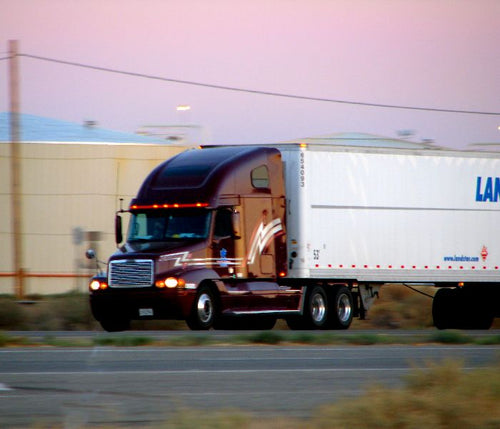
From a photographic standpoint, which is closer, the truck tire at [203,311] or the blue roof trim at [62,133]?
the truck tire at [203,311]

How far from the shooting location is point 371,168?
2625cm

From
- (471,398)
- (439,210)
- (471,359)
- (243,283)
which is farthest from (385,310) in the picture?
(471,398)

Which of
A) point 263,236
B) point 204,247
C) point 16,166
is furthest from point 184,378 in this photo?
point 16,166

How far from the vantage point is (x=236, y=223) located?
23.5m

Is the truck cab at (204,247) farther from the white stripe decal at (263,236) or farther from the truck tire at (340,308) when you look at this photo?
the truck tire at (340,308)

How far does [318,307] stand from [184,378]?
13.5m

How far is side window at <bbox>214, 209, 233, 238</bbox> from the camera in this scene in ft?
76.6

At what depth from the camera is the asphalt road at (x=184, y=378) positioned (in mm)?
9617

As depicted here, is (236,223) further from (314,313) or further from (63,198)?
(63,198)

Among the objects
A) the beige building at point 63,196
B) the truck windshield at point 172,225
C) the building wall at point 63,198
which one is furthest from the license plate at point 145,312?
the beige building at point 63,196

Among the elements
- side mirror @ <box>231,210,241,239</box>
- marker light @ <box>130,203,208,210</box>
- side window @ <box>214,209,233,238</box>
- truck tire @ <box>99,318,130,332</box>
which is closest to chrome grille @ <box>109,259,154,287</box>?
truck tire @ <box>99,318,130,332</box>

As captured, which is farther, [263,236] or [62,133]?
[62,133]

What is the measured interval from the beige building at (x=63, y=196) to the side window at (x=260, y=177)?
16.3 m

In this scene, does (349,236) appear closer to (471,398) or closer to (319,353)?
(319,353)
